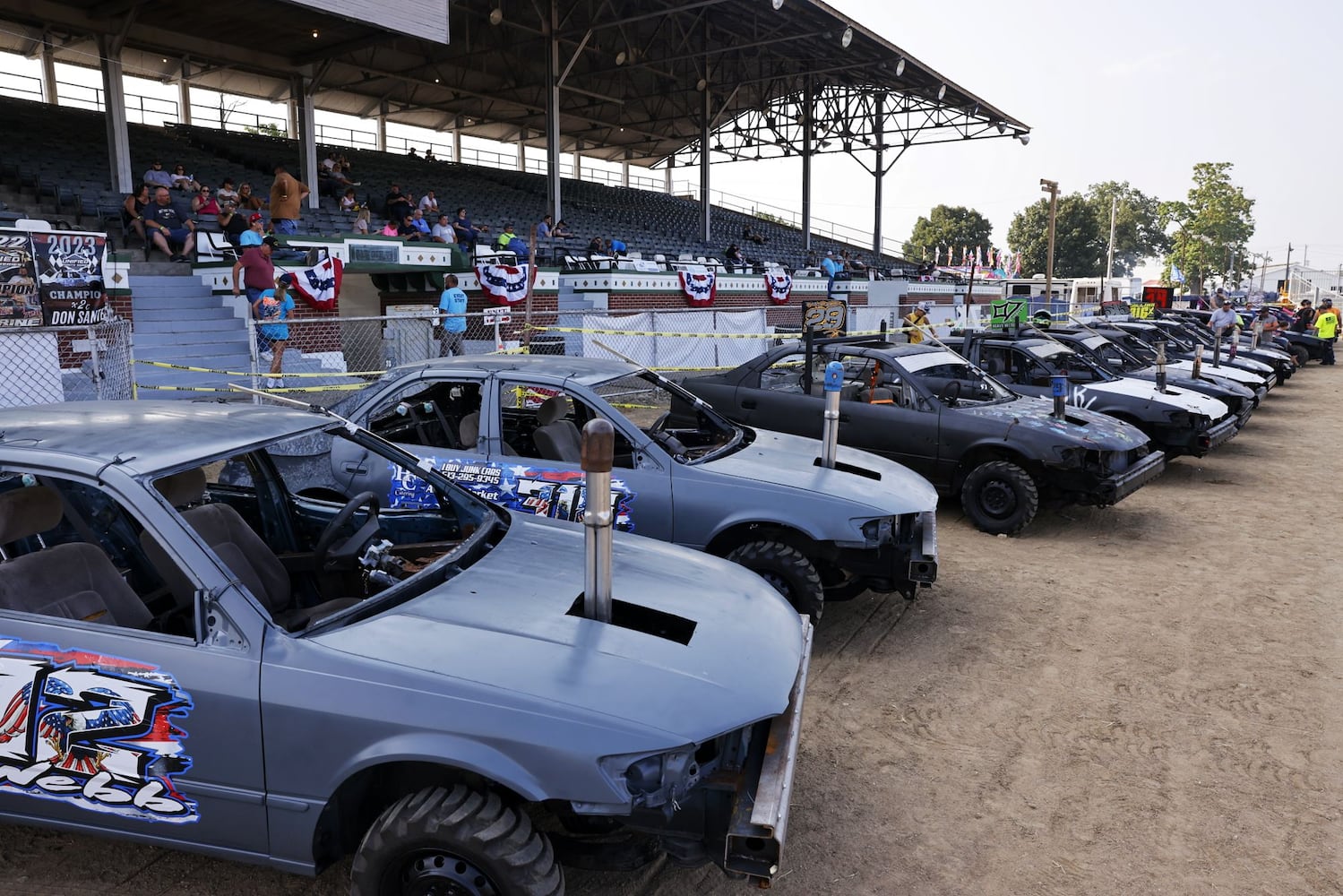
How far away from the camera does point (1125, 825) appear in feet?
11.5

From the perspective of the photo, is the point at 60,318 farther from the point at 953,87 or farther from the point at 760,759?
the point at 953,87

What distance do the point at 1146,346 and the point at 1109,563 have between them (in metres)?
7.98

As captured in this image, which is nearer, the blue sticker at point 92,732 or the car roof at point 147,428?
the blue sticker at point 92,732

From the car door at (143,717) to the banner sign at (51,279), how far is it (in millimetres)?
8538

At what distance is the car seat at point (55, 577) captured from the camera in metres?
3.04

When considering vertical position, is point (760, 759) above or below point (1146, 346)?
below

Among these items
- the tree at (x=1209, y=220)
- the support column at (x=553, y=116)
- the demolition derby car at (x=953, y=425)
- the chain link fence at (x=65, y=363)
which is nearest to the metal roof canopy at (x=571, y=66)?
the support column at (x=553, y=116)

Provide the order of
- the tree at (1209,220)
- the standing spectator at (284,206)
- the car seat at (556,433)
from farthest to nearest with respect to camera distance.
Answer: the tree at (1209,220) < the standing spectator at (284,206) < the car seat at (556,433)

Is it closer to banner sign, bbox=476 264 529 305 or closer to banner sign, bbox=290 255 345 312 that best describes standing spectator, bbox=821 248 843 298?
banner sign, bbox=476 264 529 305

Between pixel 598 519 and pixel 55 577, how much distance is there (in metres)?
1.91

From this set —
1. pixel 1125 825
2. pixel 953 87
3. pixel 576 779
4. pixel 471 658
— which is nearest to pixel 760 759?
pixel 576 779

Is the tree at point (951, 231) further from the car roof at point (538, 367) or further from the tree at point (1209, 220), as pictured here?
the car roof at point (538, 367)

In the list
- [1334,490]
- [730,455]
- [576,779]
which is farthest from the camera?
[1334,490]

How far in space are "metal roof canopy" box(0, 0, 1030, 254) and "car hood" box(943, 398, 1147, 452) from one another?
1449 centimetres
